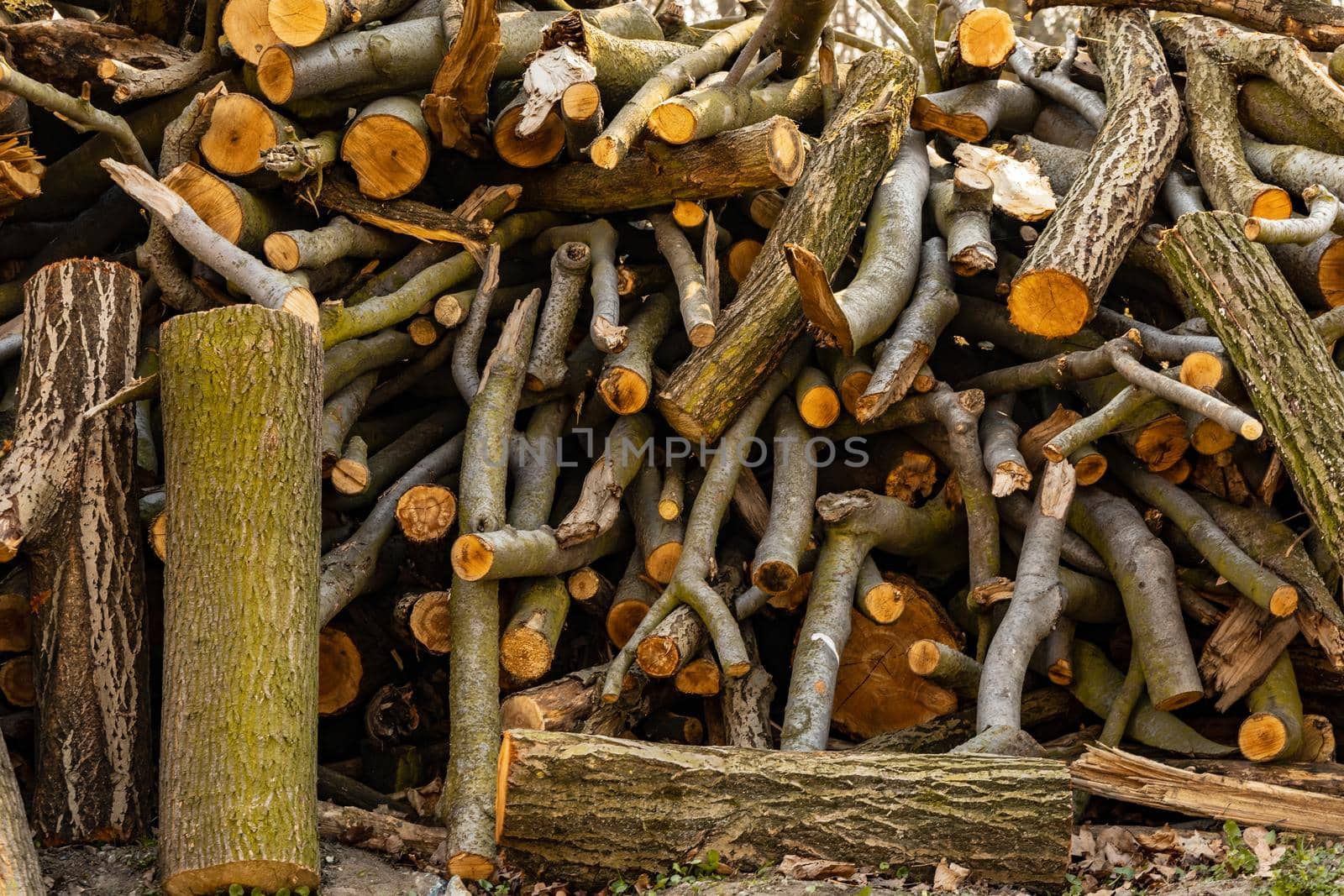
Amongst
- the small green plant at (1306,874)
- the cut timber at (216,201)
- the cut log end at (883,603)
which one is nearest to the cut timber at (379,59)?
the cut timber at (216,201)

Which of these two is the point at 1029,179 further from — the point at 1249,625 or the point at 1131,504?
the point at 1249,625

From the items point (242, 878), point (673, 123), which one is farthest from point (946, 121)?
point (242, 878)

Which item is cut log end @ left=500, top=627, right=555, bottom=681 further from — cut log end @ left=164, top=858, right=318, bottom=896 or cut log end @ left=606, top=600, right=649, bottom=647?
cut log end @ left=164, top=858, right=318, bottom=896

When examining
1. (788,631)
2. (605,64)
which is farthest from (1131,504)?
(605,64)

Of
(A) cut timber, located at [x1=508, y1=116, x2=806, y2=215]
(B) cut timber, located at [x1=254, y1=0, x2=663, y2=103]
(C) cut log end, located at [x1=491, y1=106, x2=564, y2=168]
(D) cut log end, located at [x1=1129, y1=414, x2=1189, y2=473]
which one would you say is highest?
(B) cut timber, located at [x1=254, y1=0, x2=663, y2=103]

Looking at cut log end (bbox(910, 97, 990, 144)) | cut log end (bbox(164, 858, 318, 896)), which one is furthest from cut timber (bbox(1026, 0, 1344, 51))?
cut log end (bbox(164, 858, 318, 896))

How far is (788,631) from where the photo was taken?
18.9ft

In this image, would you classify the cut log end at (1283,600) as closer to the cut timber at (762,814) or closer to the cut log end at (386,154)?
the cut timber at (762,814)

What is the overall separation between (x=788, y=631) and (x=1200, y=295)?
2346 mm

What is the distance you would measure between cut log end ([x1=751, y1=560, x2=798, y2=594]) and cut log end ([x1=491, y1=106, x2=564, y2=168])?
7.70 ft

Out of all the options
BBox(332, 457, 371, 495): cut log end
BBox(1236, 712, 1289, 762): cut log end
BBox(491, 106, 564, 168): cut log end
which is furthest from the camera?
BBox(491, 106, 564, 168): cut log end

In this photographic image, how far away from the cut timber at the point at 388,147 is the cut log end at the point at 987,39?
2.97 m

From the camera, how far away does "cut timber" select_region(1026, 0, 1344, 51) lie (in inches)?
251

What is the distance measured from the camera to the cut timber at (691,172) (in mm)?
5664
